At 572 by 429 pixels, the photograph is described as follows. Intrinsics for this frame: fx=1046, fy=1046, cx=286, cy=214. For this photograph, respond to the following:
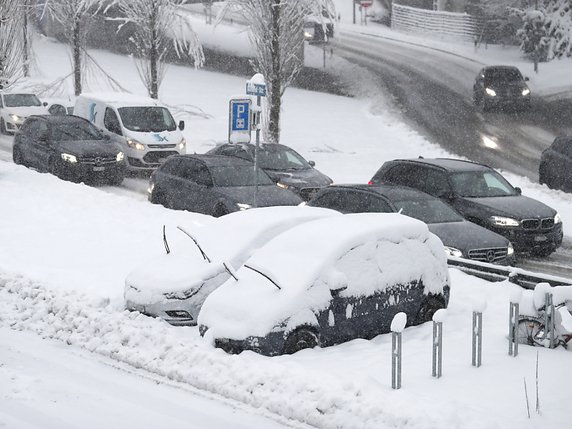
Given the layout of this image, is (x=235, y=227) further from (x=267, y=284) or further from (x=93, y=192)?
(x=93, y=192)

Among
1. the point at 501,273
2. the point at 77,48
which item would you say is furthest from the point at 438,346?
the point at 77,48

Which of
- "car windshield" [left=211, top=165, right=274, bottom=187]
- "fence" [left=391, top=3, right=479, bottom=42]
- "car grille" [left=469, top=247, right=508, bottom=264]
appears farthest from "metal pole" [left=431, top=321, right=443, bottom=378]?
"fence" [left=391, top=3, right=479, bottom=42]

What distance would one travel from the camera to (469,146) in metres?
33.8

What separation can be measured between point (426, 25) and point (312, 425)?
4975cm

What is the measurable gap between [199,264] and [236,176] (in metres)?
7.88

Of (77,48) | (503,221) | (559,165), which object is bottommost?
(559,165)

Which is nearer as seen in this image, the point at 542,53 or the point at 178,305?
the point at 178,305

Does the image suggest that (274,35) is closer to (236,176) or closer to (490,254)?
(236,176)

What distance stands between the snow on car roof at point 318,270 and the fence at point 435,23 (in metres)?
42.2

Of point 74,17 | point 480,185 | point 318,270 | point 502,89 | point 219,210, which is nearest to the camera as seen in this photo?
point 318,270

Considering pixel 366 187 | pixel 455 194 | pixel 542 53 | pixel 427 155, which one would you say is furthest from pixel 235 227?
pixel 542 53

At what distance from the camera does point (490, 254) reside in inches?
650

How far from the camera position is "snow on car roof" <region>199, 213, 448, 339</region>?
11.8m

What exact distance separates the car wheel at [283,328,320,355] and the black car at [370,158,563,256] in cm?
764
